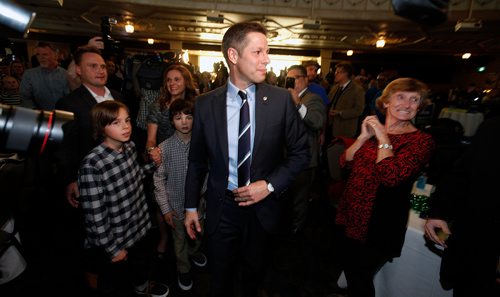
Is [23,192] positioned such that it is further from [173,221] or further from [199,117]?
[199,117]

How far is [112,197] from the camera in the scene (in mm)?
1705

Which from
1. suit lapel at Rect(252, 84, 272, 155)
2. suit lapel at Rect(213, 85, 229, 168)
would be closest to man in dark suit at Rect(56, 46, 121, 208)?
suit lapel at Rect(213, 85, 229, 168)

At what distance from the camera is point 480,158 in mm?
1221

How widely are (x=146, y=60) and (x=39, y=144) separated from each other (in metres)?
2.35

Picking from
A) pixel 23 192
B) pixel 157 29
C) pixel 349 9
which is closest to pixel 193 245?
pixel 23 192

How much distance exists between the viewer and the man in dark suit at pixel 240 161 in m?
1.39

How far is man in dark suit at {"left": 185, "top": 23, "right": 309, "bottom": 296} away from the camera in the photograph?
1.39 metres

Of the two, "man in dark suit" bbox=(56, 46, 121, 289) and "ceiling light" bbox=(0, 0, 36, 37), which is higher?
"ceiling light" bbox=(0, 0, 36, 37)

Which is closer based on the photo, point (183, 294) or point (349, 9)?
point (183, 294)

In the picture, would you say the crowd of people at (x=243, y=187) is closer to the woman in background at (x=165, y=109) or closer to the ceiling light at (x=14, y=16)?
the woman in background at (x=165, y=109)

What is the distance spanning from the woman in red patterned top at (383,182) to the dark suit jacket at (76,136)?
1969 mm

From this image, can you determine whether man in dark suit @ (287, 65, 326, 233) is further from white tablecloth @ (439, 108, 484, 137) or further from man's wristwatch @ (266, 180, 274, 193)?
white tablecloth @ (439, 108, 484, 137)

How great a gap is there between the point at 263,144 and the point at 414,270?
132cm

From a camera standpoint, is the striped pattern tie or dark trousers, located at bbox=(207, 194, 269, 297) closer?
the striped pattern tie
